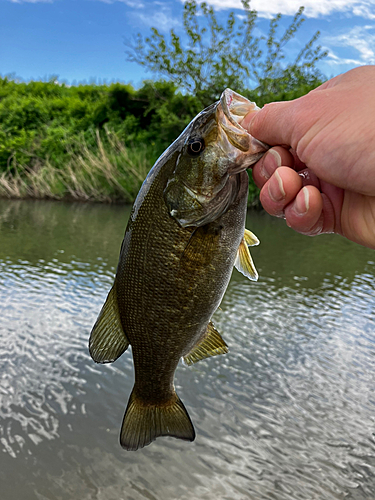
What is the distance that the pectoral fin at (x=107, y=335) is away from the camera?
5.87 feet

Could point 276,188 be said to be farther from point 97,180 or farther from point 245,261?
point 97,180

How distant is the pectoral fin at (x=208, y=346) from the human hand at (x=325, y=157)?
62 cm

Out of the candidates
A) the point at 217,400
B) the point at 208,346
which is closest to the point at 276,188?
the point at 208,346

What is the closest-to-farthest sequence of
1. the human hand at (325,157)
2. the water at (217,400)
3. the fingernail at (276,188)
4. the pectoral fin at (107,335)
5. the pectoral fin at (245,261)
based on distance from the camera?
1. the human hand at (325,157)
2. the fingernail at (276,188)
3. the pectoral fin at (107,335)
4. the pectoral fin at (245,261)
5. the water at (217,400)

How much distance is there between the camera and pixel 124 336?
Result: 183 centimetres

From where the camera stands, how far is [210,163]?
1.58 meters

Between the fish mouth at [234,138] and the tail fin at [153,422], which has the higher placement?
the fish mouth at [234,138]

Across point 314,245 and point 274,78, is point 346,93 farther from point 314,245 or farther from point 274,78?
point 274,78

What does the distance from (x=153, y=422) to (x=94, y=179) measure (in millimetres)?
18468

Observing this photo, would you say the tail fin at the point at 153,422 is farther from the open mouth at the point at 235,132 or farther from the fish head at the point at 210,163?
the open mouth at the point at 235,132

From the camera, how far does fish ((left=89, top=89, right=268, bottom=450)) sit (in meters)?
1.57

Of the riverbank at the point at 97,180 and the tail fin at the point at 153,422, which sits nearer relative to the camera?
the tail fin at the point at 153,422

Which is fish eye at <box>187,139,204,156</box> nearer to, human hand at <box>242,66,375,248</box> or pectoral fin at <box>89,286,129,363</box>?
human hand at <box>242,66,375,248</box>

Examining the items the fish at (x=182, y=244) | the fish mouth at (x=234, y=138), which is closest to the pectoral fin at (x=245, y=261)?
the fish at (x=182, y=244)
